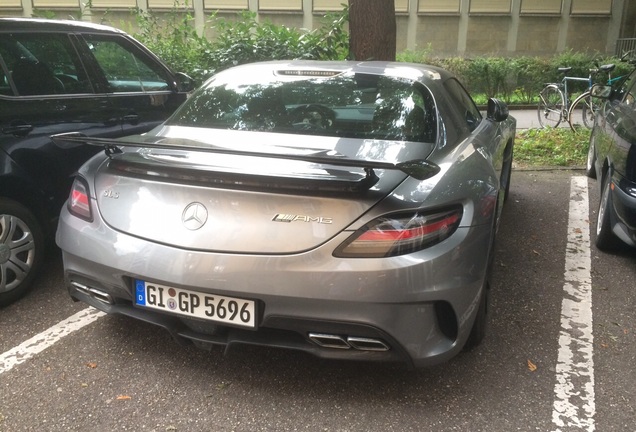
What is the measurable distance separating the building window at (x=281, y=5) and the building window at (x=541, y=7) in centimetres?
1165

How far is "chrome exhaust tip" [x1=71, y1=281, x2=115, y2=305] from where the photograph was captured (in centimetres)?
247

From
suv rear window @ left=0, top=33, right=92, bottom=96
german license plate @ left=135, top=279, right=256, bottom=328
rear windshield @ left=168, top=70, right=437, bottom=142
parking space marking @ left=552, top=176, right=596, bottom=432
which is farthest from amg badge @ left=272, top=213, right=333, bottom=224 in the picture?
suv rear window @ left=0, top=33, right=92, bottom=96

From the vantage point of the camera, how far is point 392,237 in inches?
83.0

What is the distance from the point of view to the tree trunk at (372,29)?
263 inches

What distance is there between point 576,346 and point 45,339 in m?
2.81

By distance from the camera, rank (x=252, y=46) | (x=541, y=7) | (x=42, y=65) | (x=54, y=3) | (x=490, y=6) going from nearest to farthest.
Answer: (x=42, y=65) < (x=252, y=46) < (x=54, y=3) < (x=490, y=6) < (x=541, y=7)

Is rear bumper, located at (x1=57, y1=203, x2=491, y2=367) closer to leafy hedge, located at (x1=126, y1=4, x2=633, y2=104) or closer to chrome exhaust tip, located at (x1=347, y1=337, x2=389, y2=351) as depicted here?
chrome exhaust tip, located at (x1=347, y1=337, x2=389, y2=351)

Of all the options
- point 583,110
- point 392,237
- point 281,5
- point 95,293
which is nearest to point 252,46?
point 95,293

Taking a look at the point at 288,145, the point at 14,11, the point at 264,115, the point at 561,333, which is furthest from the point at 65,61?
the point at 14,11

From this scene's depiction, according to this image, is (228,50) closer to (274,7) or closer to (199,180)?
(199,180)

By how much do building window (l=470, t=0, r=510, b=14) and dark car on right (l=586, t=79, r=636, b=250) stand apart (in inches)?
1017

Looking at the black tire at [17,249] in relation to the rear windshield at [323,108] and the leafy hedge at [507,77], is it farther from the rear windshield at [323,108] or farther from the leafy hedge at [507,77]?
the leafy hedge at [507,77]

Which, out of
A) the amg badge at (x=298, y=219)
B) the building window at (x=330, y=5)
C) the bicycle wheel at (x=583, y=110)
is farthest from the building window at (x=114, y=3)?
the amg badge at (x=298, y=219)

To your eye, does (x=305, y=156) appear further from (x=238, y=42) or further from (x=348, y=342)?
(x=238, y=42)
